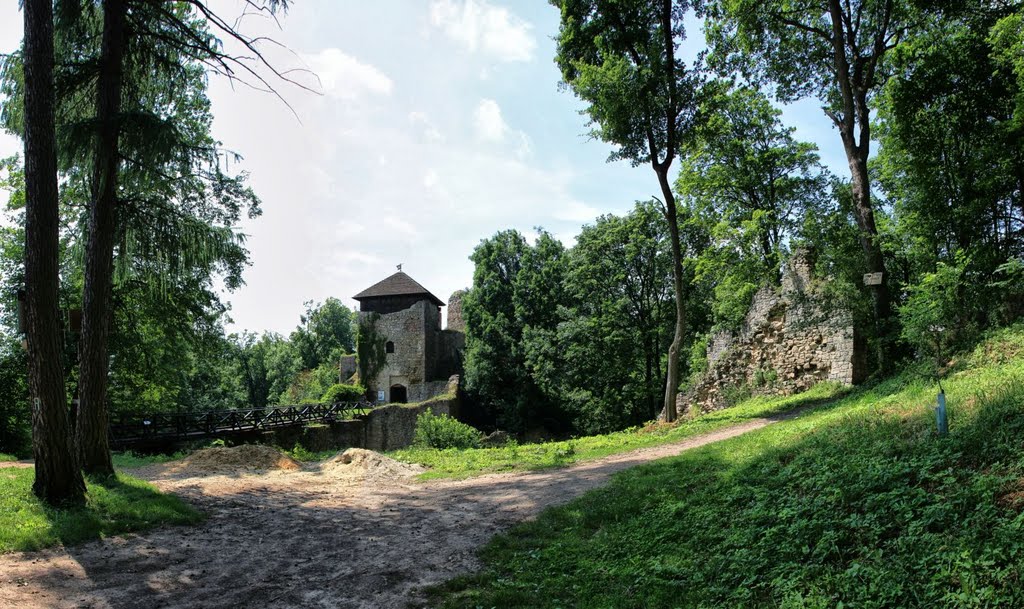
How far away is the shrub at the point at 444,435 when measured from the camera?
17.4 meters

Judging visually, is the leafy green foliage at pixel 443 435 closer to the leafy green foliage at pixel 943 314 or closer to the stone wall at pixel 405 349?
the leafy green foliage at pixel 943 314

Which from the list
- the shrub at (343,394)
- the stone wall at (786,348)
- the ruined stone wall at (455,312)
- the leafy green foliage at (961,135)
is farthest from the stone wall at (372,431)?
the leafy green foliage at (961,135)

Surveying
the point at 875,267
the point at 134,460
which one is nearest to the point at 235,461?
the point at 134,460

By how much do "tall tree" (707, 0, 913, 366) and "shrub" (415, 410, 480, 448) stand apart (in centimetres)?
1104

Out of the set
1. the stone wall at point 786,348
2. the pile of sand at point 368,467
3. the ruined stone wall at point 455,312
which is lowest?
the pile of sand at point 368,467

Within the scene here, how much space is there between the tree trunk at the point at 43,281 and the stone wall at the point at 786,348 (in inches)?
564

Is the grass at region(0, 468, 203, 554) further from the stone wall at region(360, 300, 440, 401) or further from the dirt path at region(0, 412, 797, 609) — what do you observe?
the stone wall at region(360, 300, 440, 401)

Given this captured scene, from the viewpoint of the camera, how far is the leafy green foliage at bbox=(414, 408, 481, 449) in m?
17.4

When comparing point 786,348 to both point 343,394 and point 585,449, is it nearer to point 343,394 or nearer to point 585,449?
point 585,449

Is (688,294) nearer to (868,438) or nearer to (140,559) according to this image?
(868,438)

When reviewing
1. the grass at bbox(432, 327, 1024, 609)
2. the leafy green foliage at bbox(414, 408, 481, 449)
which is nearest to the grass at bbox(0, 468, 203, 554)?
the grass at bbox(432, 327, 1024, 609)

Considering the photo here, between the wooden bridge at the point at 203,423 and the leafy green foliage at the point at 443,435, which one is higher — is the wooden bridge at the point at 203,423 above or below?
above

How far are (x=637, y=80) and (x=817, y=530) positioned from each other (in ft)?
37.4

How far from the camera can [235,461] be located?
41.3 feet
